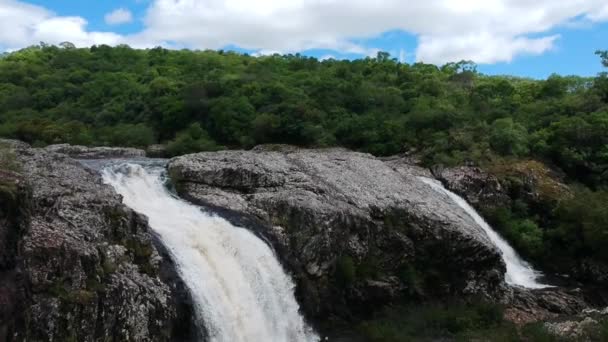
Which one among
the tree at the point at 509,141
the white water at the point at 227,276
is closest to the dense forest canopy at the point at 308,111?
the tree at the point at 509,141

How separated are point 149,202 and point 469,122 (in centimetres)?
2591

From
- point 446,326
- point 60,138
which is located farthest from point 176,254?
point 60,138

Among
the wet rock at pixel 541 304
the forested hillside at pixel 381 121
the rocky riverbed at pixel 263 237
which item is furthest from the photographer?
the forested hillside at pixel 381 121

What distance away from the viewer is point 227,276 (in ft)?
56.8

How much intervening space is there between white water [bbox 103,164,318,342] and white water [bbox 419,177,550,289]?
37.0 feet

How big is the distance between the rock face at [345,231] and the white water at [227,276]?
0.88m

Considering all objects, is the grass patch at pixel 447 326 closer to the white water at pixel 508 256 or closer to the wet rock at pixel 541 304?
the wet rock at pixel 541 304

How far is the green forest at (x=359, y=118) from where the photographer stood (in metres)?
30.7

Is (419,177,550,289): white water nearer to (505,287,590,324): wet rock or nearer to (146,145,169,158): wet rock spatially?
(505,287,590,324): wet rock

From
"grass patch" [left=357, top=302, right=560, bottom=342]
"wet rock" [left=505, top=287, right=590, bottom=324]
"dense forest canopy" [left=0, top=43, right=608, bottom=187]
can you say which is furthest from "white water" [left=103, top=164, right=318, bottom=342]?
"dense forest canopy" [left=0, top=43, right=608, bottom=187]

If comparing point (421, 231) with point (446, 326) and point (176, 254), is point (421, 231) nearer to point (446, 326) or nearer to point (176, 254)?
point (446, 326)

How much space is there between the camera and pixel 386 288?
844 inches

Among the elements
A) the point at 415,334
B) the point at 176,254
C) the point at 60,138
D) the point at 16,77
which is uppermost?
the point at 16,77

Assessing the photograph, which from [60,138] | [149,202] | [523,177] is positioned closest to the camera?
[149,202]
